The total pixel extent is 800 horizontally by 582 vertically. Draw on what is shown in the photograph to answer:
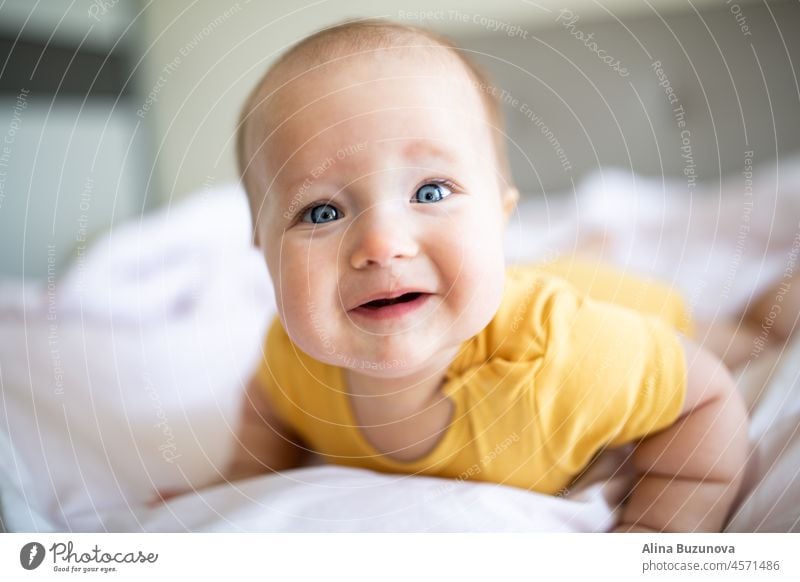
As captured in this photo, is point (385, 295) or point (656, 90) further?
point (656, 90)

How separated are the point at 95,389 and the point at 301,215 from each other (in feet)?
0.87

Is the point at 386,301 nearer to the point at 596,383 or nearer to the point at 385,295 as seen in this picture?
the point at 385,295

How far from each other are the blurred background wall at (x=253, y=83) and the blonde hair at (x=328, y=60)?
26 millimetres

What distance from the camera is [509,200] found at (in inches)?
18.0

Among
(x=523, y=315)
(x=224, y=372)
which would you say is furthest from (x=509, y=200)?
(x=224, y=372)

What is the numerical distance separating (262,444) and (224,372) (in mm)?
95

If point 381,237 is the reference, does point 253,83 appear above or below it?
above

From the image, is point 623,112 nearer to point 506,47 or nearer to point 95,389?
point 506,47

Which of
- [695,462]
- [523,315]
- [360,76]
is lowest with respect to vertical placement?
[695,462]

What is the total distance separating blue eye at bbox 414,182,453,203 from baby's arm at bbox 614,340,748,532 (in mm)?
206

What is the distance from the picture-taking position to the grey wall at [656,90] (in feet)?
1.62

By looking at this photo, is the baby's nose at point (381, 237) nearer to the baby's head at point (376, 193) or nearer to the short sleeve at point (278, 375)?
the baby's head at point (376, 193)

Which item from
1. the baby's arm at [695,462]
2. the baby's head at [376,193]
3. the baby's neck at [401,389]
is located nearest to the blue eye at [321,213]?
the baby's head at [376,193]
